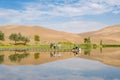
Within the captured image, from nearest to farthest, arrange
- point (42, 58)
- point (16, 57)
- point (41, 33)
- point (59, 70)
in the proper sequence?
1. point (59, 70)
2. point (42, 58)
3. point (16, 57)
4. point (41, 33)

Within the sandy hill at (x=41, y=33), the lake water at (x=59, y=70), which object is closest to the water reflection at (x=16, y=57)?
the lake water at (x=59, y=70)

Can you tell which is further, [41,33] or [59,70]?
[41,33]

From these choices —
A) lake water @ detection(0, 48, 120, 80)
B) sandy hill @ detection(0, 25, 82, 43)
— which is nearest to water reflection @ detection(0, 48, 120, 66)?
lake water @ detection(0, 48, 120, 80)

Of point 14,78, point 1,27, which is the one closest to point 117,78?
point 14,78

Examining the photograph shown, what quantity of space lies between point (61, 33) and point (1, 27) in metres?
39.3

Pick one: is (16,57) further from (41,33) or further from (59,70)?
(41,33)

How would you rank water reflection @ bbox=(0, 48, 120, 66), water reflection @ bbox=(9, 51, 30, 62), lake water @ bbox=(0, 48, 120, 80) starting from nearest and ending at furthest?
1. lake water @ bbox=(0, 48, 120, 80)
2. water reflection @ bbox=(0, 48, 120, 66)
3. water reflection @ bbox=(9, 51, 30, 62)

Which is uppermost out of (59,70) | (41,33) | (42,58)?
(41,33)

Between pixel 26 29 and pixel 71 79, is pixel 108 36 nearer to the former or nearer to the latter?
pixel 26 29

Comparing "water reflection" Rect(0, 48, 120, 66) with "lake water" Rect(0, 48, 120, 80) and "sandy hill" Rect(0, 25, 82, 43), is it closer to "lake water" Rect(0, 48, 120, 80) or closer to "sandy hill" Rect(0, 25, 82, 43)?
"lake water" Rect(0, 48, 120, 80)

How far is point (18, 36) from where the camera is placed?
4579 inches

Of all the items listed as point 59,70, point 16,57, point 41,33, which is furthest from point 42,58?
point 41,33

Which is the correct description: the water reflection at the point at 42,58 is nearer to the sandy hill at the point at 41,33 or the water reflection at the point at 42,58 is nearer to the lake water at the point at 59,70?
the lake water at the point at 59,70

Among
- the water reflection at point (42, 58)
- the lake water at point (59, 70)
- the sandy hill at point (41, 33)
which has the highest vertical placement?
the sandy hill at point (41, 33)
